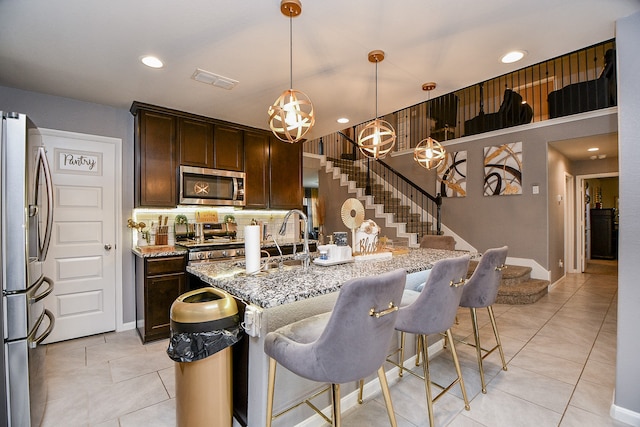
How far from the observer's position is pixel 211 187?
401 cm

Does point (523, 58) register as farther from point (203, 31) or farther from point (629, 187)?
point (203, 31)

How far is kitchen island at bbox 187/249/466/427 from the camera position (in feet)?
4.86

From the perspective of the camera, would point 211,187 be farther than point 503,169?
No

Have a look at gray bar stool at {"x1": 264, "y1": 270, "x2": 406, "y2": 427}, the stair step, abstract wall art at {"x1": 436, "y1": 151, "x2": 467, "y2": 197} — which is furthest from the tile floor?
abstract wall art at {"x1": 436, "y1": 151, "x2": 467, "y2": 197}

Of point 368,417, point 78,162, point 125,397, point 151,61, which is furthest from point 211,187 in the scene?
point 368,417

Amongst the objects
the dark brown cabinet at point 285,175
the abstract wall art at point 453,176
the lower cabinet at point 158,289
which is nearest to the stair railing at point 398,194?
the abstract wall art at point 453,176

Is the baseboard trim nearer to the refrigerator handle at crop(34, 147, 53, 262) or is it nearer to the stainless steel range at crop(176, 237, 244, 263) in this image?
the stainless steel range at crop(176, 237, 244, 263)

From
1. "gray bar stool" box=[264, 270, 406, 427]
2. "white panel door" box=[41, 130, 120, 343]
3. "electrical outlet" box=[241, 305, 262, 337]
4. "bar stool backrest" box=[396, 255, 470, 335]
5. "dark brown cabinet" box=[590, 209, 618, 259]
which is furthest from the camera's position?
"dark brown cabinet" box=[590, 209, 618, 259]

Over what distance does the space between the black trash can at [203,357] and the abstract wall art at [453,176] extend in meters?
5.54

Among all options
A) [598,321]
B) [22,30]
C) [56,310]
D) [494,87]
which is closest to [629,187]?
[598,321]

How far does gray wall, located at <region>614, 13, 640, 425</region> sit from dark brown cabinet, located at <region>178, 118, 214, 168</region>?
3945 millimetres

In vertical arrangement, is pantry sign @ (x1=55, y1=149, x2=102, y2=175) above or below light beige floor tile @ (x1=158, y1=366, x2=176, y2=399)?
above

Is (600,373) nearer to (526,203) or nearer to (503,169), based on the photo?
(526,203)

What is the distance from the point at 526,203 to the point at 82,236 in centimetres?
650
